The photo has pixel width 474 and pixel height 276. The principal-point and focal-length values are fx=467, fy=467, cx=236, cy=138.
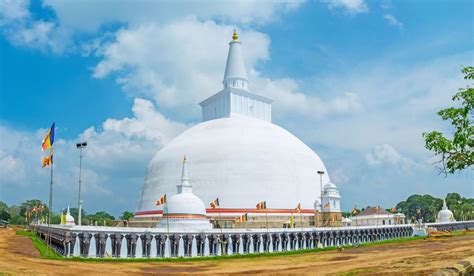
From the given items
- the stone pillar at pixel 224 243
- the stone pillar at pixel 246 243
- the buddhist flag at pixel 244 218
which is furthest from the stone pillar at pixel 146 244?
the buddhist flag at pixel 244 218

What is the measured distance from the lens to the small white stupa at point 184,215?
4691 cm

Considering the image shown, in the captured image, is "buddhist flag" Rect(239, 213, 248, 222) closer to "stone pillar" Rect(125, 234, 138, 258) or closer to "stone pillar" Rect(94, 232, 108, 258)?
"stone pillar" Rect(125, 234, 138, 258)

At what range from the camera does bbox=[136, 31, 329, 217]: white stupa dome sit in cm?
5706

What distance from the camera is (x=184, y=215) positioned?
47500mm

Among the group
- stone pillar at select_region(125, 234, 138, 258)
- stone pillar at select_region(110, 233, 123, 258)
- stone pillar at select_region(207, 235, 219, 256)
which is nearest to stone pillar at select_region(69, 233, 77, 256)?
stone pillar at select_region(110, 233, 123, 258)

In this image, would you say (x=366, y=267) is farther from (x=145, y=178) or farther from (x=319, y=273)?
(x=145, y=178)

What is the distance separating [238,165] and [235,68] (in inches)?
814

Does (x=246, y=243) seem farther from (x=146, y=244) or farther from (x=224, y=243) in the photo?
(x=146, y=244)

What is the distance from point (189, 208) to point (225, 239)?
16.3 feet

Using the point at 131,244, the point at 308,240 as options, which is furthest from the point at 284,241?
the point at 131,244

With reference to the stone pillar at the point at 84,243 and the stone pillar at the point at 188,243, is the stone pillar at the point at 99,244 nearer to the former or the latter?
the stone pillar at the point at 84,243

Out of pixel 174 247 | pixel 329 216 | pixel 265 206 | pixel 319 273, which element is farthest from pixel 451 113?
pixel 329 216

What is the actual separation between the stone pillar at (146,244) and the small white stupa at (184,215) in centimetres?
437

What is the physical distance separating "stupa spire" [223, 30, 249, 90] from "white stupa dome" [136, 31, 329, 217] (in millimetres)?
2054
